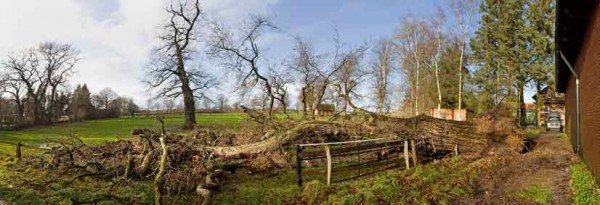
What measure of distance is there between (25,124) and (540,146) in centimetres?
3937

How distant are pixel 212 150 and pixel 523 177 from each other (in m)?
8.08

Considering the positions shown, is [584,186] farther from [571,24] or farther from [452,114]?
[452,114]

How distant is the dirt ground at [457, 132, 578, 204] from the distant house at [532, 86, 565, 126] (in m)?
21.9

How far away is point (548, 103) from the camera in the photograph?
121 feet

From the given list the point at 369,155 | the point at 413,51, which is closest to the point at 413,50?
the point at 413,51

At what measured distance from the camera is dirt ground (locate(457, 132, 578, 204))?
831cm

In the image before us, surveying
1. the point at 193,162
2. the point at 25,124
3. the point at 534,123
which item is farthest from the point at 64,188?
the point at 534,123

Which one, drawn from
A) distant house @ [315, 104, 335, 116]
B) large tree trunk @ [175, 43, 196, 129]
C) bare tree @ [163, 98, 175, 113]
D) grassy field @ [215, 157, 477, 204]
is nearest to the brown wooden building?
grassy field @ [215, 157, 477, 204]

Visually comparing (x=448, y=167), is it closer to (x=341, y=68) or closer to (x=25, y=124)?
(x=341, y=68)

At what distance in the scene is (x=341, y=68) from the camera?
2470 cm

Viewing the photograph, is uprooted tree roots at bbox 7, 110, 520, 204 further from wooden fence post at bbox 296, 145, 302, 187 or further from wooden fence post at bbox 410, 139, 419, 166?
wooden fence post at bbox 296, 145, 302, 187

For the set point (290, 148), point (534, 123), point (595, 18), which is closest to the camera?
point (595, 18)

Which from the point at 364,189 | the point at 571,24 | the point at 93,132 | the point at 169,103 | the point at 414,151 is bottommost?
the point at 364,189

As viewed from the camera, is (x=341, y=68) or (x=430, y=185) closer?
(x=430, y=185)
